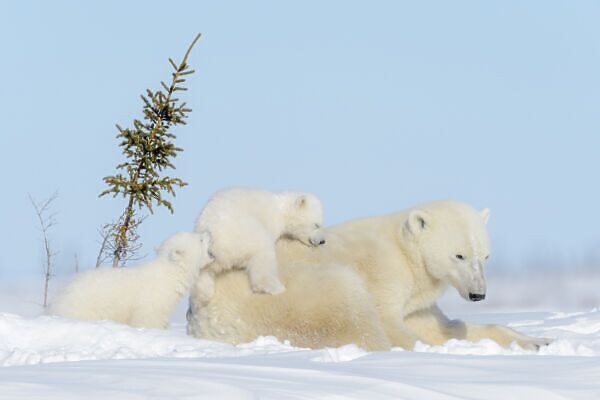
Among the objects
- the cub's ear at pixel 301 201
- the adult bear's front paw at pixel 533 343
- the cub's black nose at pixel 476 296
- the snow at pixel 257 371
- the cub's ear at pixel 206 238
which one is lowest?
the snow at pixel 257 371

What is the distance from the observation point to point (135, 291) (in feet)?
26.0

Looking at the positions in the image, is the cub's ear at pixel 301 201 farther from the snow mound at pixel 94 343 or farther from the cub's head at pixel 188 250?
the snow mound at pixel 94 343

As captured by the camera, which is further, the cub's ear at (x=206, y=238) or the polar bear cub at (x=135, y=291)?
the polar bear cub at (x=135, y=291)

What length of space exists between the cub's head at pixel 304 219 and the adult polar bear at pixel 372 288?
0.08 metres

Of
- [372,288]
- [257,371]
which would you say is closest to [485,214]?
[372,288]

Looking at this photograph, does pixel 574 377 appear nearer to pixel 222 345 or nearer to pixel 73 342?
pixel 222 345

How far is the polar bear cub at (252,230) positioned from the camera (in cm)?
678

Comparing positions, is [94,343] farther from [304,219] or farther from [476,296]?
[476,296]

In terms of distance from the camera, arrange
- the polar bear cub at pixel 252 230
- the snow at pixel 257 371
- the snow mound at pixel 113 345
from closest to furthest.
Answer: the snow at pixel 257 371 < the snow mound at pixel 113 345 < the polar bear cub at pixel 252 230

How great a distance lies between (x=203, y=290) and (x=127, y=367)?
8.73 feet

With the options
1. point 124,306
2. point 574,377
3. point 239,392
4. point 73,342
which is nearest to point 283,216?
point 124,306

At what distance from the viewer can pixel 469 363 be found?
15.5ft


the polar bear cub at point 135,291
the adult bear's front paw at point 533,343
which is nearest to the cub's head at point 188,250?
the polar bear cub at point 135,291

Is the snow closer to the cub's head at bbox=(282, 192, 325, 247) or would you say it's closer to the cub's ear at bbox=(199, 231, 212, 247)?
the cub's ear at bbox=(199, 231, 212, 247)
